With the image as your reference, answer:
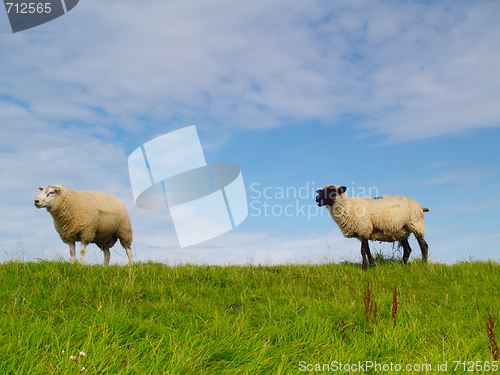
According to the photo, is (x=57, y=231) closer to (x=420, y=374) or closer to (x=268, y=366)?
(x=268, y=366)

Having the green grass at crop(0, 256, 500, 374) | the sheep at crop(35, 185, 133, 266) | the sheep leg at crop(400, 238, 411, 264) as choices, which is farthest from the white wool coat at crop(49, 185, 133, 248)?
the sheep leg at crop(400, 238, 411, 264)

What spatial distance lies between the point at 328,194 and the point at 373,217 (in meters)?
1.70

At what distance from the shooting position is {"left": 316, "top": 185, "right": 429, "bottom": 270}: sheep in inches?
455

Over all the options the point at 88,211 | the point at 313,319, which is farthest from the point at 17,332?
the point at 88,211

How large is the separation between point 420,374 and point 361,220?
25.1ft

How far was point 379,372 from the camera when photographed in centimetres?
429

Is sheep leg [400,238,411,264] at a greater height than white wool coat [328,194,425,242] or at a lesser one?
lesser

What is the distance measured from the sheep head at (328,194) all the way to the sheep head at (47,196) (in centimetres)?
844

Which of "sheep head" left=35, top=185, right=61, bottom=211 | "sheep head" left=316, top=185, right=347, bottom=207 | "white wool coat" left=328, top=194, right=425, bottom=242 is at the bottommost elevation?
"white wool coat" left=328, top=194, right=425, bottom=242

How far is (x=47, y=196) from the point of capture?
11094mm

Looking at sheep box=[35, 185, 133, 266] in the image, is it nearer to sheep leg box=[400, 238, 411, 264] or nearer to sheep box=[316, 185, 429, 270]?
sheep box=[316, 185, 429, 270]

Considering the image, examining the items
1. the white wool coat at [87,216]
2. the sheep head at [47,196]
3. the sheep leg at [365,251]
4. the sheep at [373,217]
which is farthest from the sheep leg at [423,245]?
the sheep head at [47,196]

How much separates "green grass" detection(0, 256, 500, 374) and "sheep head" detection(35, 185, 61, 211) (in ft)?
10.4

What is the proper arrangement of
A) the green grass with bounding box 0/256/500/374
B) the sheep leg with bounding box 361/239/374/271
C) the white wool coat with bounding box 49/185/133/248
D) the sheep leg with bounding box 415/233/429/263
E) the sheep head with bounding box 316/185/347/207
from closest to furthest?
the green grass with bounding box 0/256/500/374
the sheep leg with bounding box 361/239/374/271
the white wool coat with bounding box 49/185/133/248
the sheep head with bounding box 316/185/347/207
the sheep leg with bounding box 415/233/429/263
